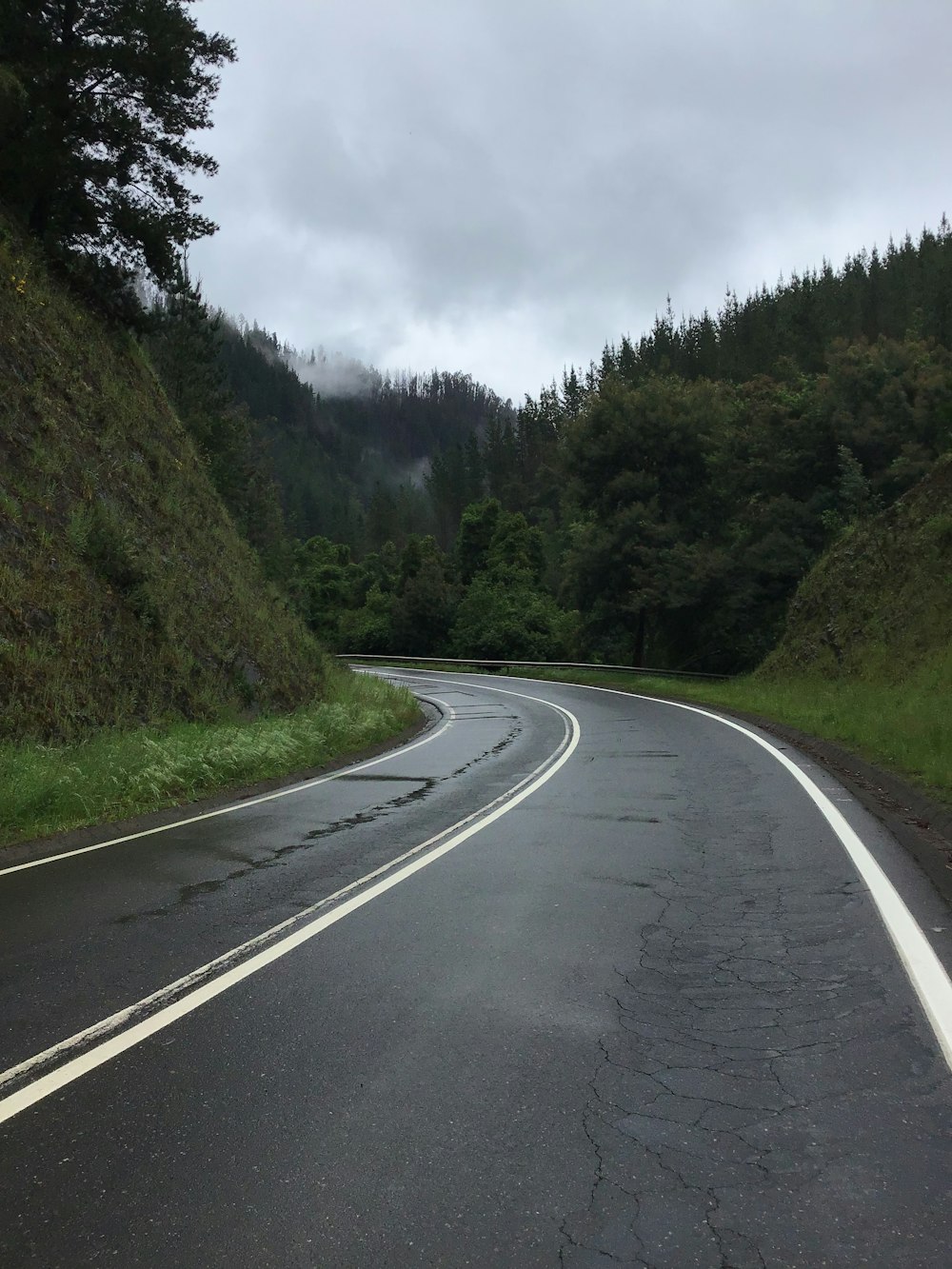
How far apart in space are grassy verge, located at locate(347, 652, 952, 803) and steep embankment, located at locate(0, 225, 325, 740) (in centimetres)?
1108

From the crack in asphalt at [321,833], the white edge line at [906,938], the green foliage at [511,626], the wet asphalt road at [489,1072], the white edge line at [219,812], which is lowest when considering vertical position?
the white edge line at [219,812]

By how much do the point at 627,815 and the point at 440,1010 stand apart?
6.02 m

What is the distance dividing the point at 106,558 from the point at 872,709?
46.9 ft

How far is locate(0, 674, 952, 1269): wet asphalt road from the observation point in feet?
9.62

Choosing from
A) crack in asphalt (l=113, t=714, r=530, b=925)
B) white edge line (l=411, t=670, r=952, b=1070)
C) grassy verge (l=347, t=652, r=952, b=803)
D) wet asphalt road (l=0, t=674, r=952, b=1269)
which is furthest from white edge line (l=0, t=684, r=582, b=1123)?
grassy verge (l=347, t=652, r=952, b=803)

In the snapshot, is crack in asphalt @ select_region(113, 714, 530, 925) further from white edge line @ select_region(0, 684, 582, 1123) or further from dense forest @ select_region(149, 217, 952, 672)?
dense forest @ select_region(149, 217, 952, 672)

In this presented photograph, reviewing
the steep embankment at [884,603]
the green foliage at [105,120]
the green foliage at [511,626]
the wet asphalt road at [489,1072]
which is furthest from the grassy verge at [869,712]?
the green foliage at [511,626]

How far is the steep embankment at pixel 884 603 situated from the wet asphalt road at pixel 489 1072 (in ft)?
50.1

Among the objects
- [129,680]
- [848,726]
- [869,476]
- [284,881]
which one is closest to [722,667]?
[869,476]

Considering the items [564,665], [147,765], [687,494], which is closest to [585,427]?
[687,494]

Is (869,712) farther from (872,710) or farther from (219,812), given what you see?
(219,812)

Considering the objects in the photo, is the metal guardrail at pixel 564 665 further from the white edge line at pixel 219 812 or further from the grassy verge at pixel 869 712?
the white edge line at pixel 219 812

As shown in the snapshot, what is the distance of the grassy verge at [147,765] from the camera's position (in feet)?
34.2

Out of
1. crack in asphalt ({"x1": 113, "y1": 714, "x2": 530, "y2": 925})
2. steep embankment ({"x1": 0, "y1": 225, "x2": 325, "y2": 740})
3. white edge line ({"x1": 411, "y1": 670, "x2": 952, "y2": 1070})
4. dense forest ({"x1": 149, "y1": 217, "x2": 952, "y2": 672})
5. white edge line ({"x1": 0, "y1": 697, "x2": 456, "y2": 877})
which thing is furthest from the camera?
dense forest ({"x1": 149, "y1": 217, "x2": 952, "y2": 672})
